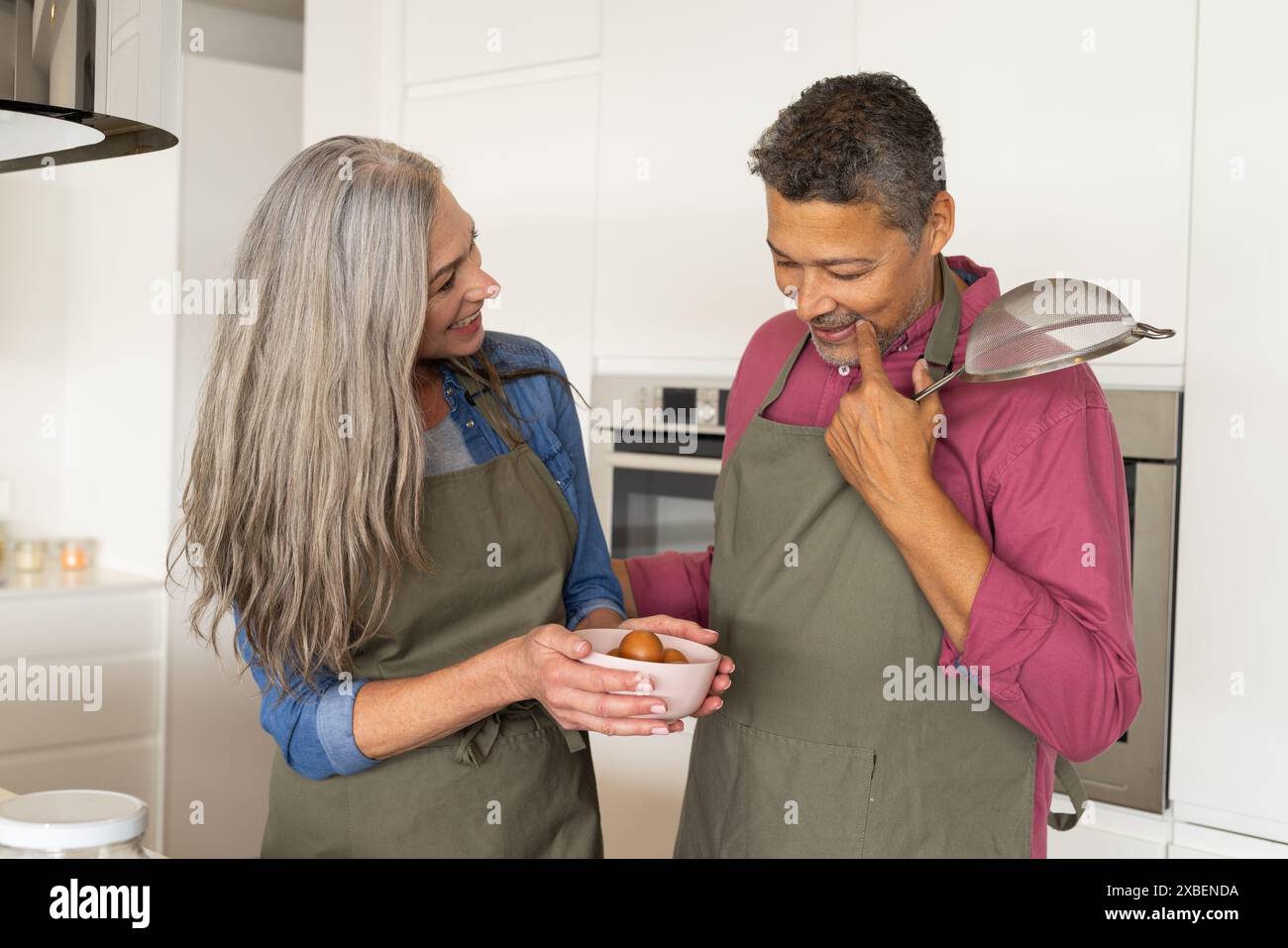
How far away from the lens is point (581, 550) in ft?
4.60

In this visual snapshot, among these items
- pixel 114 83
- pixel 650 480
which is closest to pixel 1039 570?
pixel 114 83

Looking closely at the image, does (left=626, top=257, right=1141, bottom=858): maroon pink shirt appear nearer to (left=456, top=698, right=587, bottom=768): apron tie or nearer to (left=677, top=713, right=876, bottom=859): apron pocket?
(left=677, top=713, right=876, bottom=859): apron pocket

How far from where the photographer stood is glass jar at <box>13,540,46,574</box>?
3.17m

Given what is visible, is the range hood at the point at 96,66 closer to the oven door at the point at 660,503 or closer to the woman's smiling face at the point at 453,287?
the woman's smiling face at the point at 453,287

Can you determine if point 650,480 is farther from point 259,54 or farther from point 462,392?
point 259,54

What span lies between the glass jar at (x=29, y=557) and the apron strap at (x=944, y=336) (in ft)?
8.64

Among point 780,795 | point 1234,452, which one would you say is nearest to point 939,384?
point 780,795

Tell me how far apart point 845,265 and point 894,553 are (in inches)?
11.2

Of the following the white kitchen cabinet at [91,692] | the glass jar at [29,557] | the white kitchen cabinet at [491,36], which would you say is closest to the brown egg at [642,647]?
the white kitchen cabinet at [491,36]

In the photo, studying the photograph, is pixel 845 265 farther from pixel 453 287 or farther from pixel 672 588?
pixel 672 588

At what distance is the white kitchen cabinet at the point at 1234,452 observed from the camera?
162cm

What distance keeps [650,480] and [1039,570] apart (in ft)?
4.08
